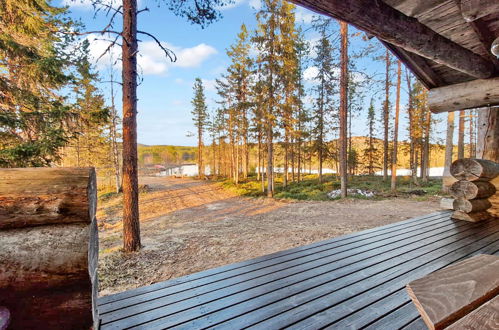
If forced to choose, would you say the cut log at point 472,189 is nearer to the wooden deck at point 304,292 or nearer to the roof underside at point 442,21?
the wooden deck at point 304,292

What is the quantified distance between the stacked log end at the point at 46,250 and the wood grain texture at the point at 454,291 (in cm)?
168

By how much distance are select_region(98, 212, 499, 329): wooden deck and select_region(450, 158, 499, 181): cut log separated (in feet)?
5.11

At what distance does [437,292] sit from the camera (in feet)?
3.09

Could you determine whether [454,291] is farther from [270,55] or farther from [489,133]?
[270,55]

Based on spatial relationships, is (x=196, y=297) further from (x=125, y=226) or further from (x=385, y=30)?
(x=125, y=226)

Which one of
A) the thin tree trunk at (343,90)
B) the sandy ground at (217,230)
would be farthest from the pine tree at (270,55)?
the sandy ground at (217,230)

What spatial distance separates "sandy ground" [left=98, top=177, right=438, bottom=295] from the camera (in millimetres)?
4891

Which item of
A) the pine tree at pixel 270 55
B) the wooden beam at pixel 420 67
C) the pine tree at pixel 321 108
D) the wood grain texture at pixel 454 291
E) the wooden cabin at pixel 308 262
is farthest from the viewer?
the pine tree at pixel 321 108

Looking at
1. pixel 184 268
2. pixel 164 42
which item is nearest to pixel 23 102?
pixel 164 42

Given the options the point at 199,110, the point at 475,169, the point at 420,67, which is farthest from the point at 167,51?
the point at 199,110

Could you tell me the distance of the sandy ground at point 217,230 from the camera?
4891 millimetres

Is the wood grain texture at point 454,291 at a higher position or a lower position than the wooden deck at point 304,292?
higher

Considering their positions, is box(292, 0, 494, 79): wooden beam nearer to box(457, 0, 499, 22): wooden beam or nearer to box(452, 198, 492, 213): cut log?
box(457, 0, 499, 22): wooden beam

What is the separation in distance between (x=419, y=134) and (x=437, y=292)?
22.2 metres
